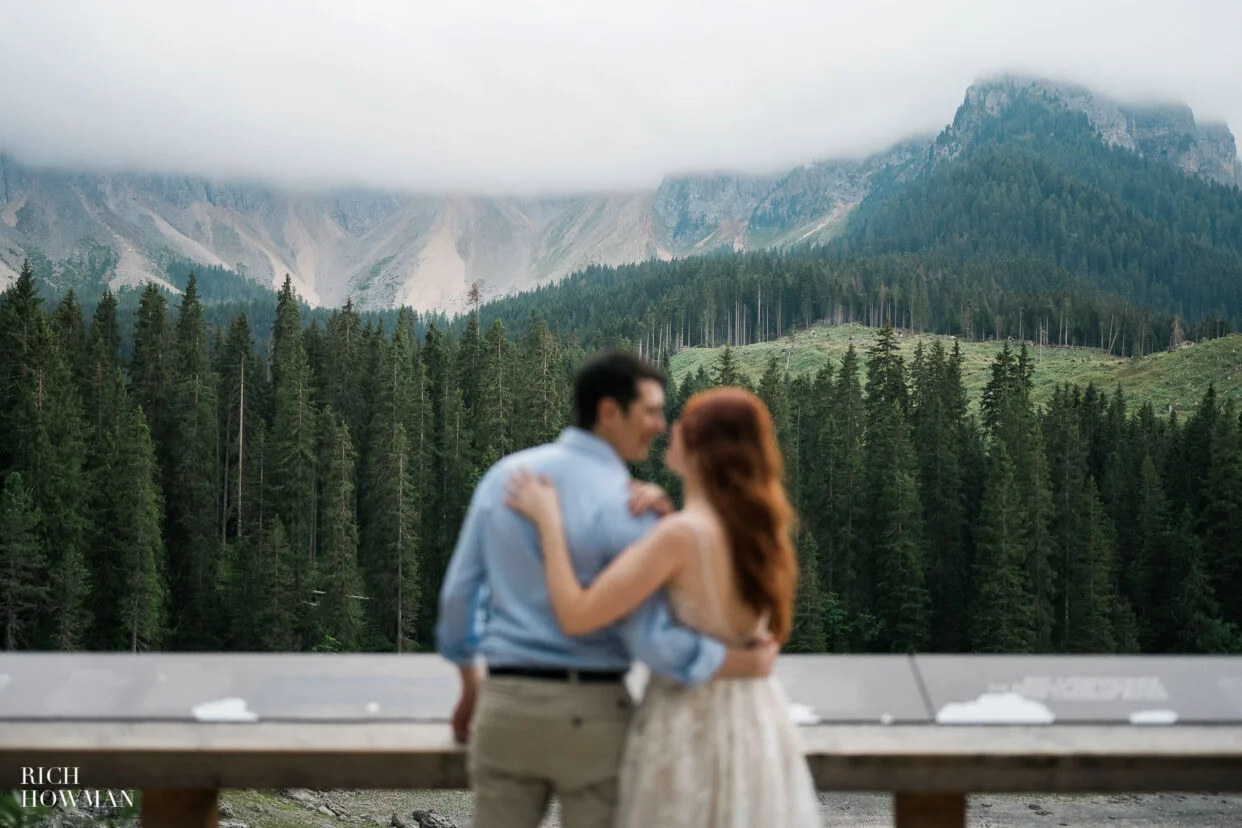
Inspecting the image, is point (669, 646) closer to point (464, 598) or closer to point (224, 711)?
point (464, 598)

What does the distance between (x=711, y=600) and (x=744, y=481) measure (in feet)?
1.36

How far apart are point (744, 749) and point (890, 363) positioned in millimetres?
95318

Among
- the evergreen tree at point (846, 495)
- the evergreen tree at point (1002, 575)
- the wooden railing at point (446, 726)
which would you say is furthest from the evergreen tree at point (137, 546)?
the wooden railing at point (446, 726)

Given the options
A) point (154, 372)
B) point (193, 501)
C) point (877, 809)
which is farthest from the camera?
point (154, 372)

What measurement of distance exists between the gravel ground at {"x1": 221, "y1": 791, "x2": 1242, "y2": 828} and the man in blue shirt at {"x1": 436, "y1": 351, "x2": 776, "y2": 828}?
122ft

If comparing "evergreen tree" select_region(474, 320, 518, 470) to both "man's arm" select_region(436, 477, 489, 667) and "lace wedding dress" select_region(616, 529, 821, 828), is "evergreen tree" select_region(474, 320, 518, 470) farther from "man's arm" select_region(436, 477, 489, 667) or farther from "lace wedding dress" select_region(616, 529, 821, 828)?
"lace wedding dress" select_region(616, 529, 821, 828)

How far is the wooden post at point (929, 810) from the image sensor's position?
15.4 feet

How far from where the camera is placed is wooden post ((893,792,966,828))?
4680mm

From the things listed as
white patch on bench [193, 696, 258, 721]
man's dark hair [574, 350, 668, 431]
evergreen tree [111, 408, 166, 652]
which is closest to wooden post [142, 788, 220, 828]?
white patch on bench [193, 696, 258, 721]

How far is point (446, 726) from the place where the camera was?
4680 millimetres

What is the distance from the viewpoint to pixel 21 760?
4.51 meters

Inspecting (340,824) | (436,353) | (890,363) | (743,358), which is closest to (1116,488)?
(890,363)

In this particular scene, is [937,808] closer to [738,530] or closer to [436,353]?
[738,530]

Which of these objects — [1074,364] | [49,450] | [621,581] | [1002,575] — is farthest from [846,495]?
[621,581]
